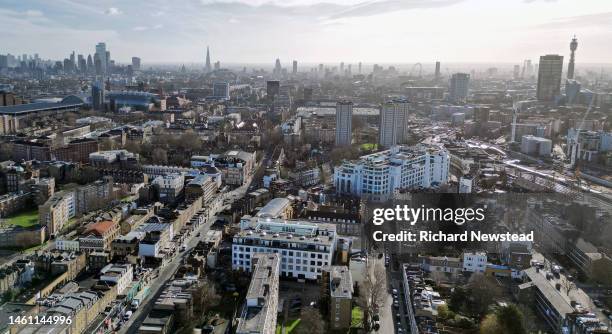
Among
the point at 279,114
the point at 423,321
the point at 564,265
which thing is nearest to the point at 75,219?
the point at 423,321

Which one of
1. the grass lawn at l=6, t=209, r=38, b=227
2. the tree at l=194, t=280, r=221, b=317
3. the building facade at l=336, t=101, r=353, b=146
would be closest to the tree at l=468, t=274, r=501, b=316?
the tree at l=194, t=280, r=221, b=317

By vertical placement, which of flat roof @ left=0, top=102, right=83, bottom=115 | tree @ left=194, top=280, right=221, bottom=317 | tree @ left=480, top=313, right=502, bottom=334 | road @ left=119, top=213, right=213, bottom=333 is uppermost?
flat roof @ left=0, top=102, right=83, bottom=115

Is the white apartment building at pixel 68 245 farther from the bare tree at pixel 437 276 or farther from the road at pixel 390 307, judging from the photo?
the bare tree at pixel 437 276

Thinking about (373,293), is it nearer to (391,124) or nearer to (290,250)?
(290,250)

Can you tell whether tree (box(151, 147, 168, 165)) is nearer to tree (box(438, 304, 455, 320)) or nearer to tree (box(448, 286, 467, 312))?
tree (box(448, 286, 467, 312))

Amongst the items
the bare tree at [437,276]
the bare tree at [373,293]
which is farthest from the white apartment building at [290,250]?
the bare tree at [437,276]

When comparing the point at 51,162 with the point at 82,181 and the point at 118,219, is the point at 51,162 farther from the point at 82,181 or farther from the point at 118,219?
the point at 118,219
